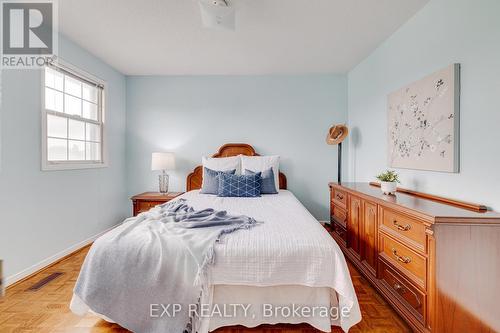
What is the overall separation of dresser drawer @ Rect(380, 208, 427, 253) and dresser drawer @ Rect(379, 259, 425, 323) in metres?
0.28

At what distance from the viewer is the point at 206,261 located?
1.47 meters

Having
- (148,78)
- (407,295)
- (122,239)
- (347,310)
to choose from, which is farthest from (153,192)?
(407,295)

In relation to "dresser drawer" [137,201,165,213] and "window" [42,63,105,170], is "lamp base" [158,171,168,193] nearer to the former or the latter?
"dresser drawer" [137,201,165,213]

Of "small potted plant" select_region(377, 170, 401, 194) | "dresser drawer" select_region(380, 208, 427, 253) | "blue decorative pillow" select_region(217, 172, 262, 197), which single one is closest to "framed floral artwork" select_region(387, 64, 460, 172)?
"small potted plant" select_region(377, 170, 401, 194)

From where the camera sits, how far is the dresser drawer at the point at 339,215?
275 centimetres

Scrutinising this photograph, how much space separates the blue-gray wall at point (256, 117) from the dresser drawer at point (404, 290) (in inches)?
79.5

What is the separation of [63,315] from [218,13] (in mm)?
2728

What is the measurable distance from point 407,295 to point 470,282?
40 centimetres

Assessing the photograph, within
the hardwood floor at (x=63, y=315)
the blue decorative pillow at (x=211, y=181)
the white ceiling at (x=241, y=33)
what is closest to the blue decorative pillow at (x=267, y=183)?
the blue decorative pillow at (x=211, y=181)

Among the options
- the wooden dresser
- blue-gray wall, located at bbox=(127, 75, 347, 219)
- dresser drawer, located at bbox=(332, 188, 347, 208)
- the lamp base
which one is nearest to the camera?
the wooden dresser

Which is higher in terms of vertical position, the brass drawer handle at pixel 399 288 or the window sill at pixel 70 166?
the window sill at pixel 70 166

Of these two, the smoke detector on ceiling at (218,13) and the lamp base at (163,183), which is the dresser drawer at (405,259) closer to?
the smoke detector on ceiling at (218,13)

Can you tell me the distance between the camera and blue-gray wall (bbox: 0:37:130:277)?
85.4 inches

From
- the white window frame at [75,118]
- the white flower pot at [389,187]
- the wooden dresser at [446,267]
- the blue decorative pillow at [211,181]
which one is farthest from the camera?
the blue decorative pillow at [211,181]
